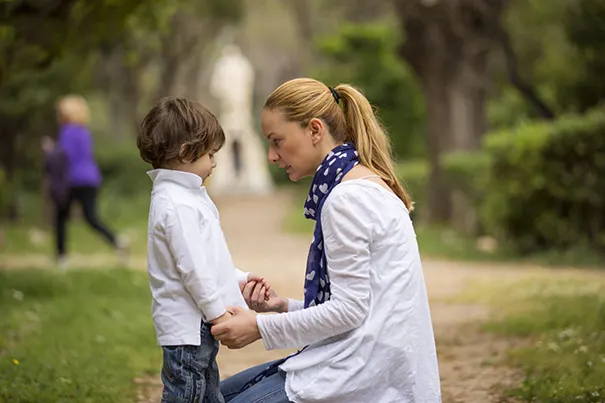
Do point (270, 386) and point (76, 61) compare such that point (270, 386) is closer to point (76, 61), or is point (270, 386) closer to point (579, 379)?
point (579, 379)

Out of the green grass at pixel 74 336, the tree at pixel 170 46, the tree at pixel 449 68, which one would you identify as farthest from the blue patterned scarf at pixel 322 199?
the tree at pixel 170 46

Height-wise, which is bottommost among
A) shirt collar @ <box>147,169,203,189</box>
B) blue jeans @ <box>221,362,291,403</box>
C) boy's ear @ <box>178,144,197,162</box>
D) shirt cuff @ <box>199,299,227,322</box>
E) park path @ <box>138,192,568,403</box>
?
park path @ <box>138,192,568,403</box>

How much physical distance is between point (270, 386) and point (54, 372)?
95.0 inches

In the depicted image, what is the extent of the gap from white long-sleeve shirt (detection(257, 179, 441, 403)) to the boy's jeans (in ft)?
1.04

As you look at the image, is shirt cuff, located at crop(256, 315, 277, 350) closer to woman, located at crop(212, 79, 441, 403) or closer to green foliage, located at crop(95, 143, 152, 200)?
woman, located at crop(212, 79, 441, 403)

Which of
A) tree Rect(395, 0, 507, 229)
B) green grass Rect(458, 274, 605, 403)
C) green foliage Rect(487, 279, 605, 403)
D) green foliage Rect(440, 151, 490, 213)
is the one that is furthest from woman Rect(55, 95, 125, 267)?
tree Rect(395, 0, 507, 229)

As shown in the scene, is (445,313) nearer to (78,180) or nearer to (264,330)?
(78,180)

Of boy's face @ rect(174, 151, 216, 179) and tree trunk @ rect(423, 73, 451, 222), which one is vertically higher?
boy's face @ rect(174, 151, 216, 179)

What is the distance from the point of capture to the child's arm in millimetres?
3951

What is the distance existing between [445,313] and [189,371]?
5453mm

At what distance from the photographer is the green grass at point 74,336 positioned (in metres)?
5.66

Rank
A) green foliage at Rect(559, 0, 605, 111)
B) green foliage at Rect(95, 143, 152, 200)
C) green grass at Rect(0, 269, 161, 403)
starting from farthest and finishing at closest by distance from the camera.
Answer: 1. green foliage at Rect(95, 143, 152, 200)
2. green foliage at Rect(559, 0, 605, 111)
3. green grass at Rect(0, 269, 161, 403)

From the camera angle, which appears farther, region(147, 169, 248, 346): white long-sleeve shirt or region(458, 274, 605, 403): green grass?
region(458, 274, 605, 403): green grass

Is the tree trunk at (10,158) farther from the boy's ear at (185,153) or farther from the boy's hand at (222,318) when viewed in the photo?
the boy's hand at (222,318)
